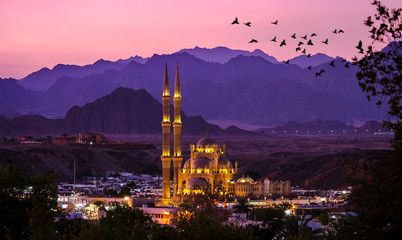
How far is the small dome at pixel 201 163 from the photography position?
89.8 metres

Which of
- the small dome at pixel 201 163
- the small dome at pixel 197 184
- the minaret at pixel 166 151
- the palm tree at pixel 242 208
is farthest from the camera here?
the minaret at pixel 166 151

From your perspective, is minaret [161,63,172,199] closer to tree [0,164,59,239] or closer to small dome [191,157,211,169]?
small dome [191,157,211,169]

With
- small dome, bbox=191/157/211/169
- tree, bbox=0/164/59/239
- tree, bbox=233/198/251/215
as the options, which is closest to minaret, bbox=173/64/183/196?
small dome, bbox=191/157/211/169

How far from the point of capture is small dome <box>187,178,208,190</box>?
83812 mm

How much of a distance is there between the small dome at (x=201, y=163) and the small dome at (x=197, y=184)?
424 centimetres

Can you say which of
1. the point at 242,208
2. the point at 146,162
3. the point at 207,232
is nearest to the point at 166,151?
the point at 242,208

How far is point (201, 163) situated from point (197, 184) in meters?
6.10

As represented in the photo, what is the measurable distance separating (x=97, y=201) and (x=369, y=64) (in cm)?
6761

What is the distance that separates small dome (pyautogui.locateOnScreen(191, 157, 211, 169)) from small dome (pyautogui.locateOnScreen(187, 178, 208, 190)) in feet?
13.9

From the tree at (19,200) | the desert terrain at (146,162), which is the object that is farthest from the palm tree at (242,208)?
the desert terrain at (146,162)

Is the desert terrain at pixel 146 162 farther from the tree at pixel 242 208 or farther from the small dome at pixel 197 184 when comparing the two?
the tree at pixel 242 208

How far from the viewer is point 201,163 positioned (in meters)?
89.9

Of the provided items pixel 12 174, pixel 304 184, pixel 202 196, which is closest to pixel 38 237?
pixel 12 174

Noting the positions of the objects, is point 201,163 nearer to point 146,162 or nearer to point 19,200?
point 19,200
